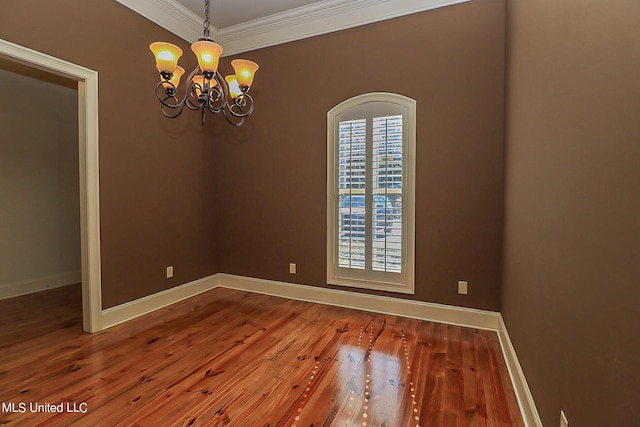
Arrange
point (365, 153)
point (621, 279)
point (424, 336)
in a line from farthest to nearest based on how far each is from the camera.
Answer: point (365, 153) < point (424, 336) < point (621, 279)

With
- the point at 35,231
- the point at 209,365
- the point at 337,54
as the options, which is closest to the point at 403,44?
the point at 337,54

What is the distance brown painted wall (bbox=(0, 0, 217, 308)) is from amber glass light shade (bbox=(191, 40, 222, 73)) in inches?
57.2

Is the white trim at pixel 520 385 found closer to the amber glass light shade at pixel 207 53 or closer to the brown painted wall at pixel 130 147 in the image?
the amber glass light shade at pixel 207 53

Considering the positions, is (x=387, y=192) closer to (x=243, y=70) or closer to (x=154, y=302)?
(x=243, y=70)

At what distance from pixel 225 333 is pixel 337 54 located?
3.14m

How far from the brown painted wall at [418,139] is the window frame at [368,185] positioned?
0.08 m

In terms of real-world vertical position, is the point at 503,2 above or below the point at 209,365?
above

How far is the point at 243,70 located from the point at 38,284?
416cm

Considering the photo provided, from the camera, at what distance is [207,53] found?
6.89ft

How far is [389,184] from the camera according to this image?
3.30m

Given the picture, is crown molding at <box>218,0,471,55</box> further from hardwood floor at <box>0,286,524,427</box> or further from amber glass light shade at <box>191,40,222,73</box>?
hardwood floor at <box>0,286,524,427</box>

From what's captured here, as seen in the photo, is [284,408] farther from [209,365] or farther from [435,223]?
[435,223]

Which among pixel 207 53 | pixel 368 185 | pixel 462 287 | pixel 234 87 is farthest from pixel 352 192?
pixel 207 53

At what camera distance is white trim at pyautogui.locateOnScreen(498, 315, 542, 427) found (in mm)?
1700
